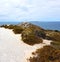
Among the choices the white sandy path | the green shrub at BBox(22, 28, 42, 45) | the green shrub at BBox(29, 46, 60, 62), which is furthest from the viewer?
the green shrub at BBox(22, 28, 42, 45)

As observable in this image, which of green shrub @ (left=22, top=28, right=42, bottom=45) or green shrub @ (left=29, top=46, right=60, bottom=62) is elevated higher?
green shrub @ (left=22, top=28, right=42, bottom=45)

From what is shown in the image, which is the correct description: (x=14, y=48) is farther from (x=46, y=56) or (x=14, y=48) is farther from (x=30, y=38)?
(x=46, y=56)

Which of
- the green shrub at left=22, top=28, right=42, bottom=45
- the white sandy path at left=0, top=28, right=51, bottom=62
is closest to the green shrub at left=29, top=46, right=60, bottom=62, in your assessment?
the white sandy path at left=0, top=28, right=51, bottom=62

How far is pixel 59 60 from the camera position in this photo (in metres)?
25.8

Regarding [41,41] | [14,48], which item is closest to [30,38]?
[41,41]

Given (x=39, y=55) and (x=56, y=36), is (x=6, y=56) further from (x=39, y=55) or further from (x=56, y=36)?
(x=56, y=36)

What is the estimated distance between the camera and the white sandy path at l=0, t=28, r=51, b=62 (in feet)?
88.7

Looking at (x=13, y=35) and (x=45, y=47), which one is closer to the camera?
(x=45, y=47)

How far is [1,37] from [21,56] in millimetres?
8579

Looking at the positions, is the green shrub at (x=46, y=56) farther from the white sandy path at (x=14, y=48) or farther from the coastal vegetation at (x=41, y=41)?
the white sandy path at (x=14, y=48)

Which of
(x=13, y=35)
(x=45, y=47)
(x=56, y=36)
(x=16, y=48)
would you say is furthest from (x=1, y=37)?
(x=56, y=36)

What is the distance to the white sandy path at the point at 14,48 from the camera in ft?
88.7

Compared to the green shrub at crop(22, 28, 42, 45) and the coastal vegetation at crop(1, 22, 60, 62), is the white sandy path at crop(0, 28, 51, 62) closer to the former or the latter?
the green shrub at crop(22, 28, 42, 45)

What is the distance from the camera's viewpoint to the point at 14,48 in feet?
101
